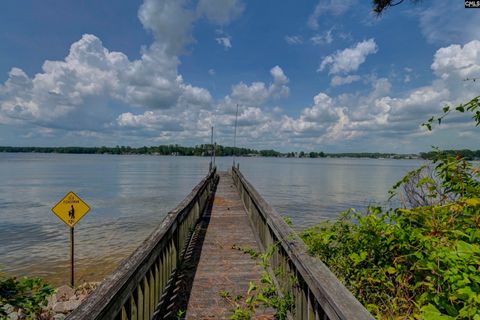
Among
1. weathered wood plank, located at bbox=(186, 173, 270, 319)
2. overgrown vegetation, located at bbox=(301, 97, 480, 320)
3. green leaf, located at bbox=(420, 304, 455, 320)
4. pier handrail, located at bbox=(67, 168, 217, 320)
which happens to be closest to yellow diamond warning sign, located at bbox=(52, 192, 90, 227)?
weathered wood plank, located at bbox=(186, 173, 270, 319)

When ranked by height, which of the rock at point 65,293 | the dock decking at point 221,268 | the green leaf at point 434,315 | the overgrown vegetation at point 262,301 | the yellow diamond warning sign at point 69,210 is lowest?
the rock at point 65,293

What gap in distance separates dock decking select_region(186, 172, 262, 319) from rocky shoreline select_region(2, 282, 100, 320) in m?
2.33

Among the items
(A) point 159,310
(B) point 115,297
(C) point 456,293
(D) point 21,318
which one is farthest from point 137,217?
(C) point 456,293

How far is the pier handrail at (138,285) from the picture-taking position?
173cm

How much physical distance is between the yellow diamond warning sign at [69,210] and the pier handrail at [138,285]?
403 cm

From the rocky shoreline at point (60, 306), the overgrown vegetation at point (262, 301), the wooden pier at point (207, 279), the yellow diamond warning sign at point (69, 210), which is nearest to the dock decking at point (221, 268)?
the wooden pier at point (207, 279)

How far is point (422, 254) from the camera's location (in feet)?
6.46

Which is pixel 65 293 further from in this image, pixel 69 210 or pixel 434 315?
pixel 434 315

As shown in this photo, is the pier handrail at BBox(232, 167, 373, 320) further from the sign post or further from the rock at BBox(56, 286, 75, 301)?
the sign post

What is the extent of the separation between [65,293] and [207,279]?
14.0 ft

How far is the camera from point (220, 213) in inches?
369

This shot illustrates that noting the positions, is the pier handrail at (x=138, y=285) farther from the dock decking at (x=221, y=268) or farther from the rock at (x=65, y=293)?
the rock at (x=65, y=293)

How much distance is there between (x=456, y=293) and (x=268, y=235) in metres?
3.31

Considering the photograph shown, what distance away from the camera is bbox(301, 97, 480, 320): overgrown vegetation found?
148 cm
